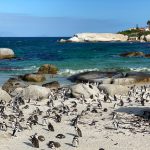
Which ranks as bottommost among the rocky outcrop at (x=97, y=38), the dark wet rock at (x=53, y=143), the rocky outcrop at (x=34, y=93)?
the dark wet rock at (x=53, y=143)

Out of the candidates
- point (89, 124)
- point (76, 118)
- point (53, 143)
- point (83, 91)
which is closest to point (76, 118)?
point (76, 118)

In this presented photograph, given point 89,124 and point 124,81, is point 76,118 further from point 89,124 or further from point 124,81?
point 124,81

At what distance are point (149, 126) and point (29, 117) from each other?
6.00m

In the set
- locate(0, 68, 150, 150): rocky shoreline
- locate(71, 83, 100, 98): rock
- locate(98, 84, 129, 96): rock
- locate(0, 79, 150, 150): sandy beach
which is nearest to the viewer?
locate(0, 79, 150, 150): sandy beach

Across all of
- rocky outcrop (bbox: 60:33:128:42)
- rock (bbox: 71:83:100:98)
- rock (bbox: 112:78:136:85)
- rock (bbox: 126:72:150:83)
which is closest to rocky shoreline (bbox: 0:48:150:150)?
rock (bbox: 71:83:100:98)

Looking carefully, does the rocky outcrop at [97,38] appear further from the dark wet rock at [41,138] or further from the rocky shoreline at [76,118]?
the dark wet rock at [41,138]

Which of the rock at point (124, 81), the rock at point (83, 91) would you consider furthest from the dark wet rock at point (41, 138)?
the rock at point (124, 81)

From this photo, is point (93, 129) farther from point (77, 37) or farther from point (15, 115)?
point (77, 37)

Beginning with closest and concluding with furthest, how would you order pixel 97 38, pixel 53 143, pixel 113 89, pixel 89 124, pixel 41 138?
1. pixel 53 143
2. pixel 41 138
3. pixel 89 124
4. pixel 113 89
5. pixel 97 38

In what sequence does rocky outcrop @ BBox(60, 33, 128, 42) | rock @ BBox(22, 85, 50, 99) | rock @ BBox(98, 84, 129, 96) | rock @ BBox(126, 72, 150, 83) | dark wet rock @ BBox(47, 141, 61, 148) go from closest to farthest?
1. dark wet rock @ BBox(47, 141, 61, 148)
2. rock @ BBox(22, 85, 50, 99)
3. rock @ BBox(98, 84, 129, 96)
4. rock @ BBox(126, 72, 150, 83)
5. rocky outcrop @ BBox(60, 33, 128, 42)

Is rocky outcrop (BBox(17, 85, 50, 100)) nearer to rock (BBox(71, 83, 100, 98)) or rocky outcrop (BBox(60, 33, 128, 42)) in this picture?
rock (BBox(71, 83, 100, 98))

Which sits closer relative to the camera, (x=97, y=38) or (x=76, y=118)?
(x=76, y=118)

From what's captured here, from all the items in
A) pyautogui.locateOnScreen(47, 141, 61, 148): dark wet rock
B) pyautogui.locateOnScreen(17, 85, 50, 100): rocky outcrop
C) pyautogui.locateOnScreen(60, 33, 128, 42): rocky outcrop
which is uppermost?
pyautogui.locateOnScreen(60, 33, 128, 42): rocky outcrop

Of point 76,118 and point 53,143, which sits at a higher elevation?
point 76,118
